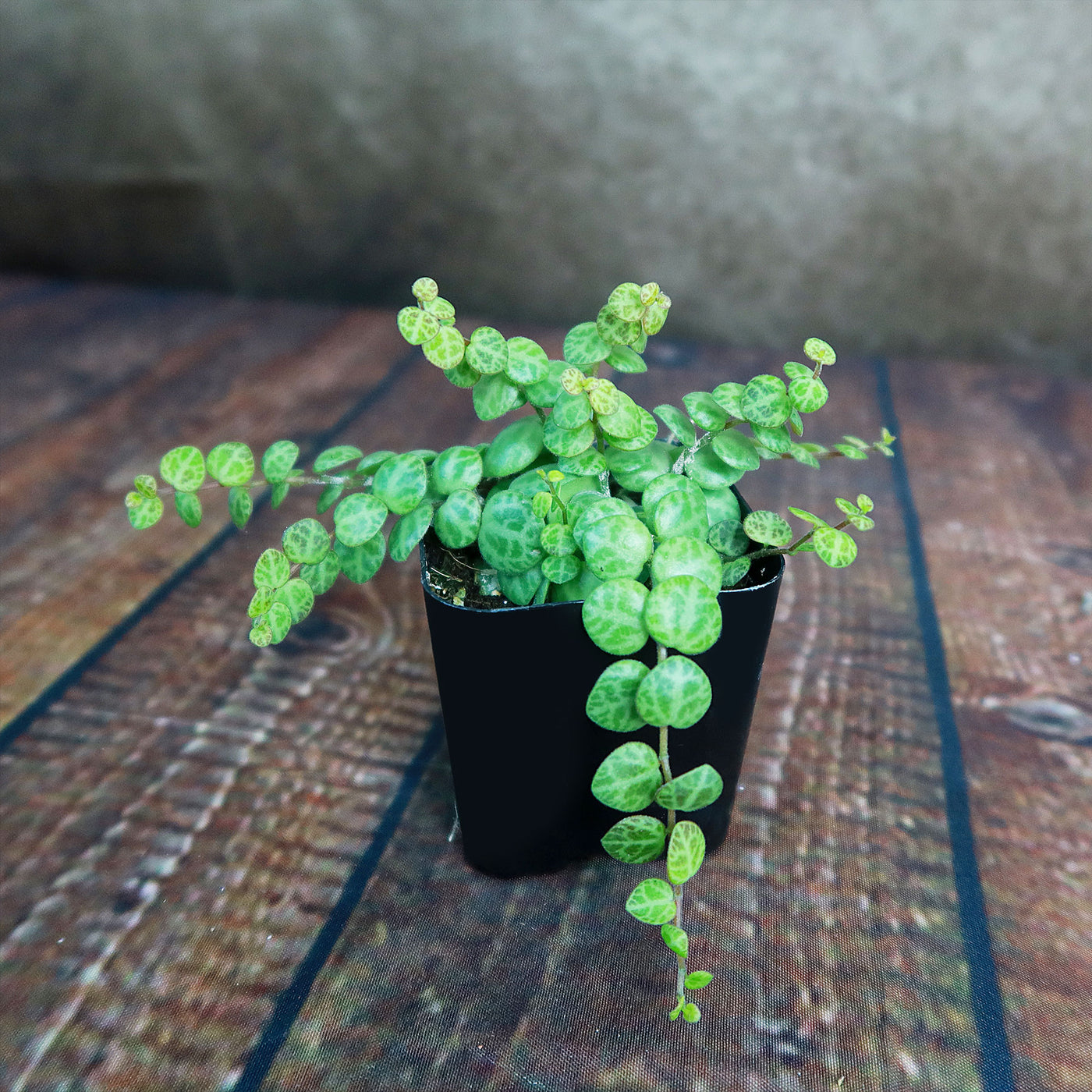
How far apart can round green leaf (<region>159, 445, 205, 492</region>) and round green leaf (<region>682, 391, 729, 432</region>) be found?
12.1 inches

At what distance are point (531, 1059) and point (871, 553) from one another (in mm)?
675

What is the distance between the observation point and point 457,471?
581mm

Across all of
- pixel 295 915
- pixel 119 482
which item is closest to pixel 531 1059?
pixel 295 915

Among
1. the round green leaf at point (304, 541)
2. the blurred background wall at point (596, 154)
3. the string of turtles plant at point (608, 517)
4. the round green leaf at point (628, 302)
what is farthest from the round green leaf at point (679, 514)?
the blurred background wall at point (596, 154)

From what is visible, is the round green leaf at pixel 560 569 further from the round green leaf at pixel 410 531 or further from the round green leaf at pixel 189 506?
the round green leaf at pixel 189 506

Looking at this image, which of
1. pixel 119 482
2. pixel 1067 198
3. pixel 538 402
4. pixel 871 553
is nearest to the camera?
pixel 538 402

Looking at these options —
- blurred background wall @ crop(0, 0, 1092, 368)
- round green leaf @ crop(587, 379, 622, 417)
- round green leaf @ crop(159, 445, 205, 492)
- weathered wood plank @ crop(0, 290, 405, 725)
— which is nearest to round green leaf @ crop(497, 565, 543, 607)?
round green leaf @ crop(587, 379, 622, 417)

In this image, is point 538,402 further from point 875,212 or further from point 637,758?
point 875,212

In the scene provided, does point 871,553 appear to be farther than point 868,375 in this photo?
No

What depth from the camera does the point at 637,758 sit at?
49 centimetres

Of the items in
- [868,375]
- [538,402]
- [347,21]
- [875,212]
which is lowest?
[868,375]

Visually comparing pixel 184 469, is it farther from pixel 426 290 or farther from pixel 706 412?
pixel 706 412

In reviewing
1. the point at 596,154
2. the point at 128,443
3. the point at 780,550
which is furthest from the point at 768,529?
the point at 596,154

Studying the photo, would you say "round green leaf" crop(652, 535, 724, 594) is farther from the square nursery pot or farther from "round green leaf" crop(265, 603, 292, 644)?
"round green leaf" crop(265, 603, 292, 644)
